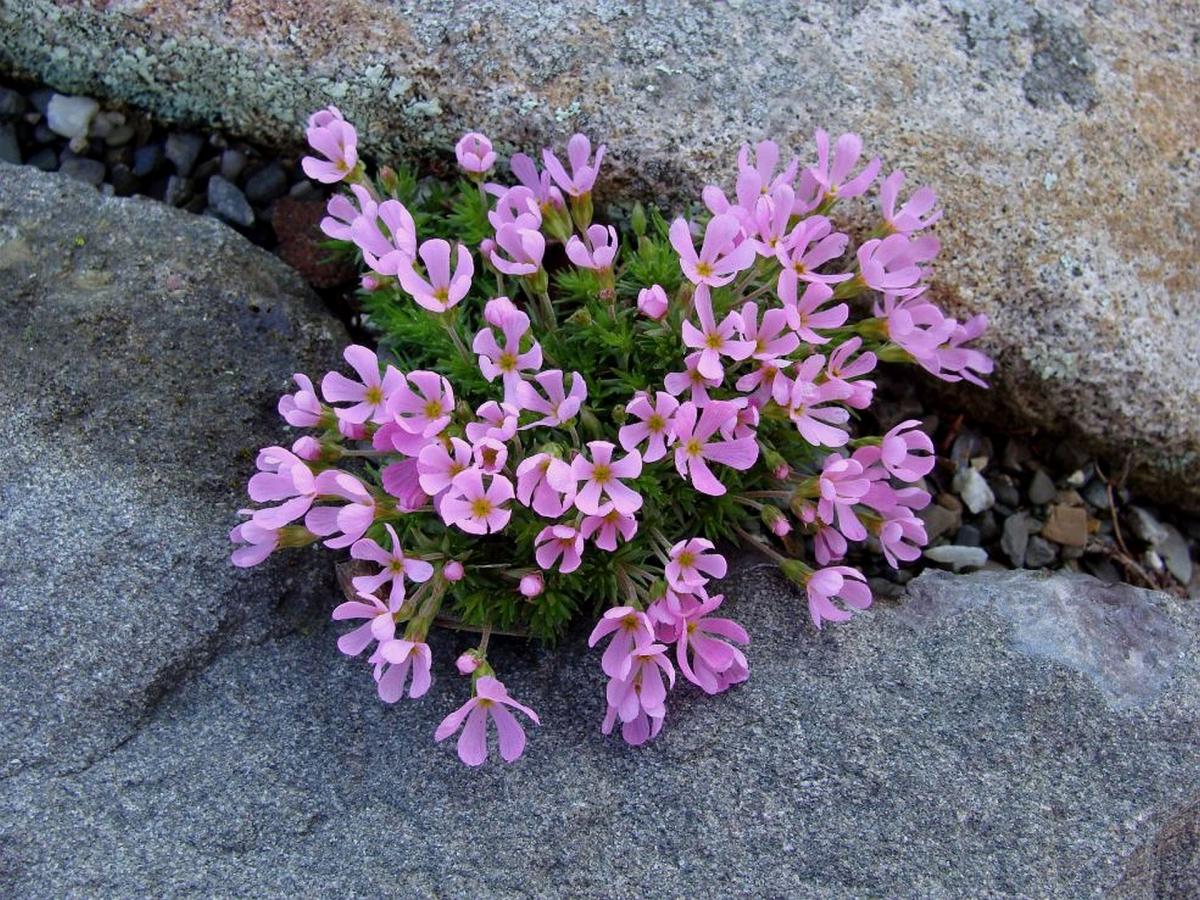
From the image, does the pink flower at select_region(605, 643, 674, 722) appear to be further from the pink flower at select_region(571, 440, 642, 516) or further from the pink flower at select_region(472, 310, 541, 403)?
the pink flower at select_region(472, 310, 541, 403)

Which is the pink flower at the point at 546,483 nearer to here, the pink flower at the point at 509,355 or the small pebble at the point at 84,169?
the pink flower at the point at 509,355

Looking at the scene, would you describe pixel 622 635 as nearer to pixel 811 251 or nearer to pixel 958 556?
pixel 811 251

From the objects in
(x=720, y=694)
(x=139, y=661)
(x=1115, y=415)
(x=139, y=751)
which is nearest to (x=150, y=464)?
(x=139, y=661)

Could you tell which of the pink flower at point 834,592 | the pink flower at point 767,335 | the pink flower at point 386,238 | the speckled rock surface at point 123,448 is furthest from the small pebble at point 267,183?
the pink flower at point 834,592

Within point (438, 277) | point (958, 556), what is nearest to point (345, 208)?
point (438, 277)

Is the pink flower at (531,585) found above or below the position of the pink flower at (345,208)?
below
